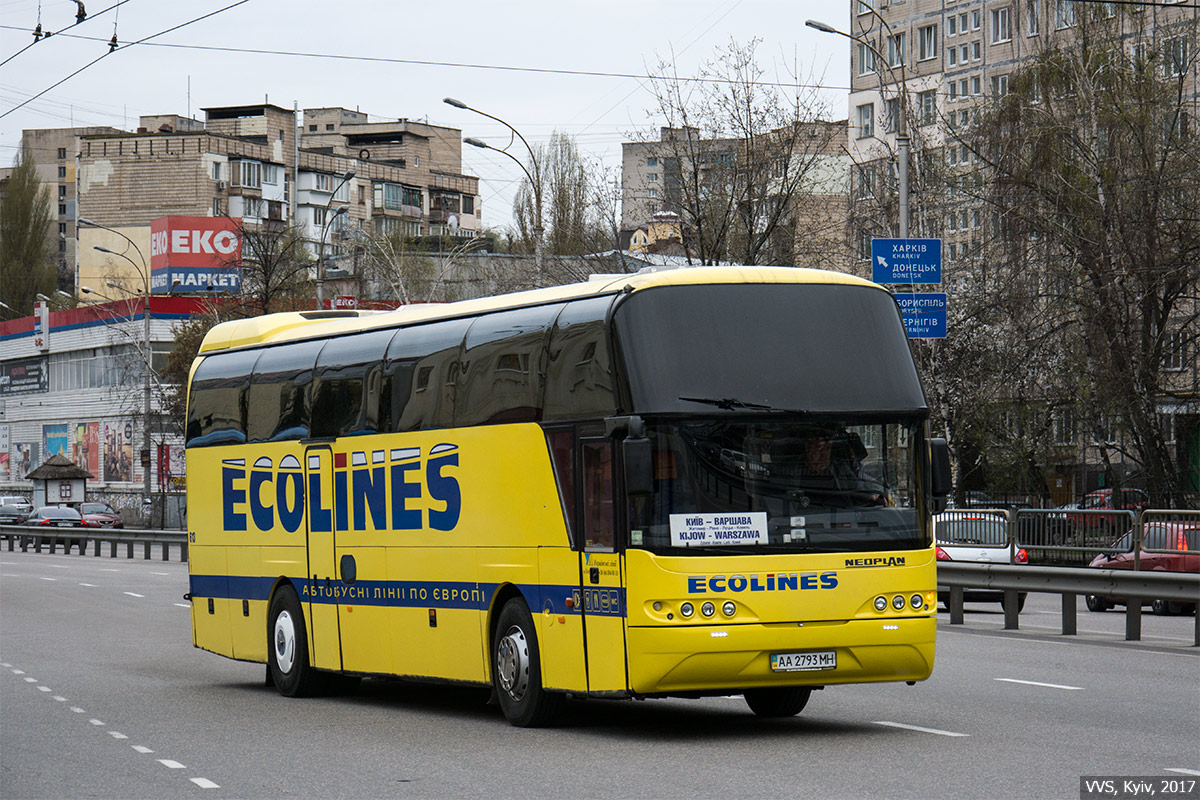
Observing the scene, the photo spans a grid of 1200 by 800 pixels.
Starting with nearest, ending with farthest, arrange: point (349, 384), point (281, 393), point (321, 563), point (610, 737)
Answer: point (610, 737)
point (349, 384)
point (321, 563)
point (281, 393)

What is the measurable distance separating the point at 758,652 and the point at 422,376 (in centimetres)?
405

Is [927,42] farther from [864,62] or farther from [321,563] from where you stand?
[321,563]

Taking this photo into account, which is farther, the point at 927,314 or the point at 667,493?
the point at 927,314

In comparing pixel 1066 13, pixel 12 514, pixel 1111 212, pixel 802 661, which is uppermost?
pixel 1066 13

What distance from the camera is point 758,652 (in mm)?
11273

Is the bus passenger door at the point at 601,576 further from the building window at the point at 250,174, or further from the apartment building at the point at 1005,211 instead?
the building window at the point at 250,174

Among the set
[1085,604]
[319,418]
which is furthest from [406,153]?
[319,418]

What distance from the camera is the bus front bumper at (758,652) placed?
11133 millimetres

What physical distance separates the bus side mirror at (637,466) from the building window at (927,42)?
239ft

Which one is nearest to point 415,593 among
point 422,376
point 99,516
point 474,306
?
point 422,376

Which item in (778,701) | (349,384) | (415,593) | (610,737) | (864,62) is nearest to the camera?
(610,737)

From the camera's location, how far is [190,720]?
1341 centimetres

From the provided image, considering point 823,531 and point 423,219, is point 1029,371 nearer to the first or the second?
point 823,531

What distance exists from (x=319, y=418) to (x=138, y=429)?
238ft
